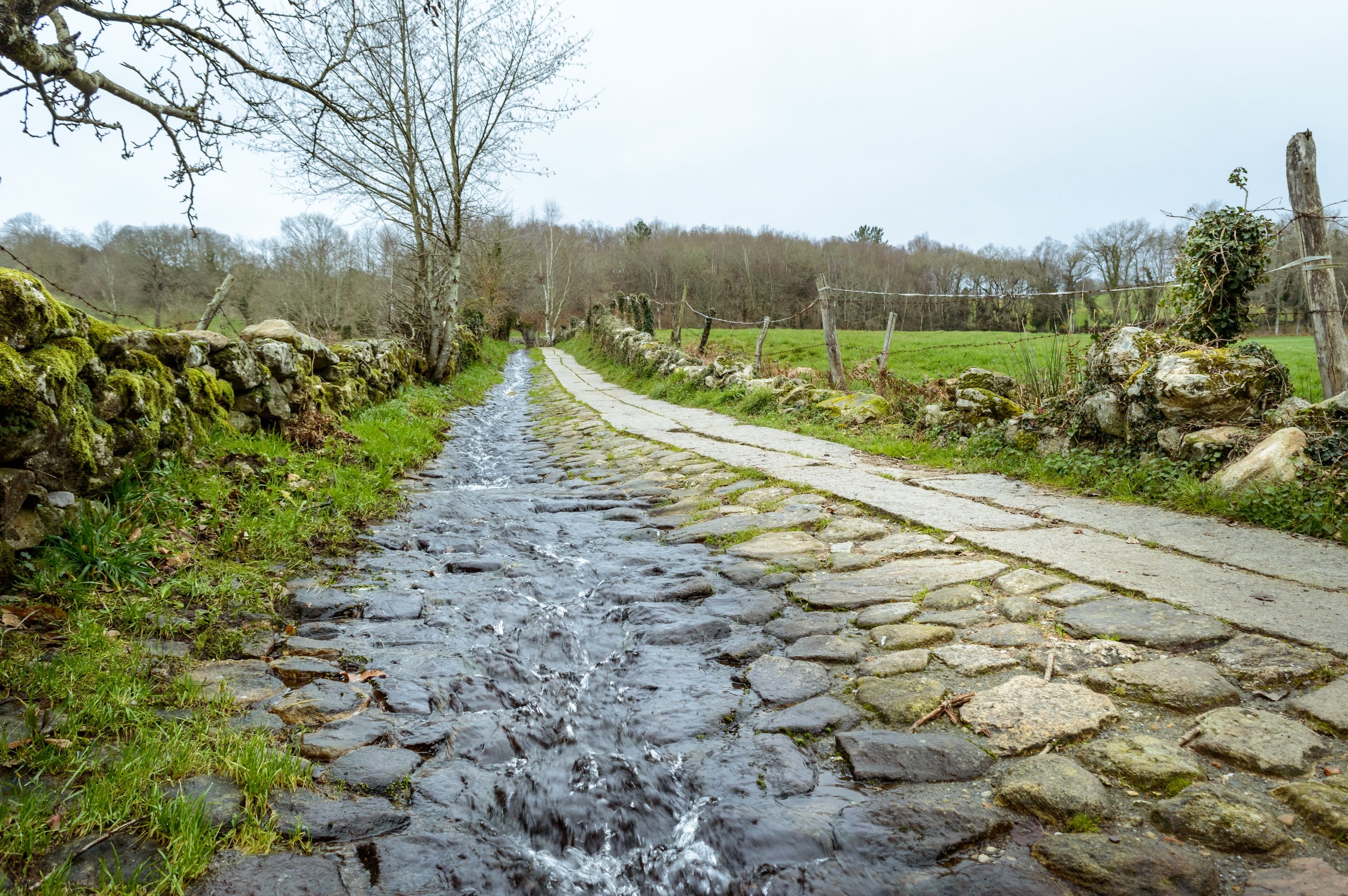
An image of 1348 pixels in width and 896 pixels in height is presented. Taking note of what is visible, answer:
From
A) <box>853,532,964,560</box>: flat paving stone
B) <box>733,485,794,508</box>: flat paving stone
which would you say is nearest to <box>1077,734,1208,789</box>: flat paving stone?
<box>853,532,964,560</box>: flat paving stone

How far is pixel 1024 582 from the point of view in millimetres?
3254

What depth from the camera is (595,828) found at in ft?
6.60

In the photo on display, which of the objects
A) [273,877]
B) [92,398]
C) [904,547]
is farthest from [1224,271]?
[92,398]

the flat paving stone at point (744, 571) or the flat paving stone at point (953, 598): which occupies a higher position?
the flat paving stone at point (744, 571)

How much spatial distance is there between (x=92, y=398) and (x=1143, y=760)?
15.8 ft

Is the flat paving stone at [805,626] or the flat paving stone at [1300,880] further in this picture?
the flat paving stone at [805,626]

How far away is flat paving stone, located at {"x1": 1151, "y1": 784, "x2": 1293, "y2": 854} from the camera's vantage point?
60.6 inches

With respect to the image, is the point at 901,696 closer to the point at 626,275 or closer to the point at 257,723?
the point at 257,723

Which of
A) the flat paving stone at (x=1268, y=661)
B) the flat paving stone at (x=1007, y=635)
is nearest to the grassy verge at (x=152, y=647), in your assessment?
the flat paving stone at (x=1007, y=635)

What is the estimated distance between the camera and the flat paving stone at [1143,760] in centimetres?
179

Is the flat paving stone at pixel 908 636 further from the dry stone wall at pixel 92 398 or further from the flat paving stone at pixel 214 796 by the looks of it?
the dry stone wall at pixel 92 398

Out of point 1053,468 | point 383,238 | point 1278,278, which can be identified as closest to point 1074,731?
point 1053,468

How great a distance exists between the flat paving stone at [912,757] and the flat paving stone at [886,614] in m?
0.88

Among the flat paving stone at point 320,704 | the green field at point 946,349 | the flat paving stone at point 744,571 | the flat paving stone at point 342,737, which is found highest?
the green field at point 946,349
